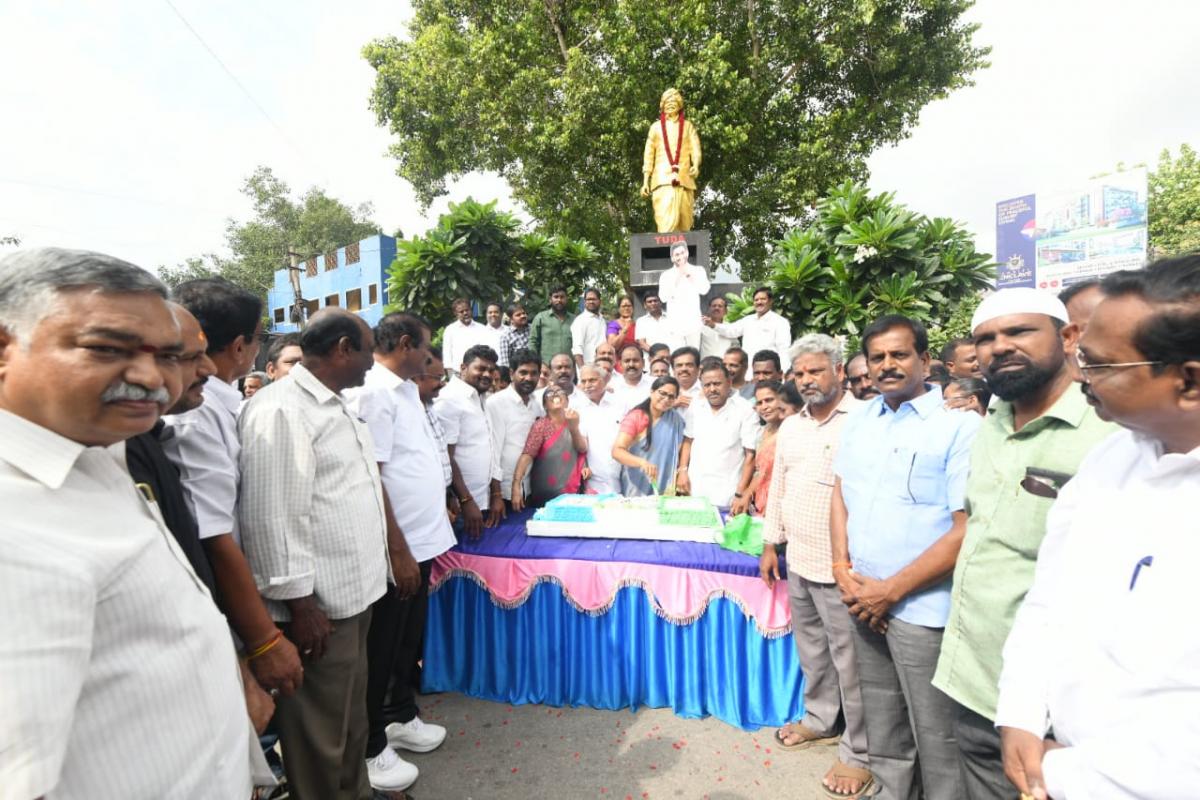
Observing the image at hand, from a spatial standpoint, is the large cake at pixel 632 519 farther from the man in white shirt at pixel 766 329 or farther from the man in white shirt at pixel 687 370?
the man in white shirt at pixel 766 329

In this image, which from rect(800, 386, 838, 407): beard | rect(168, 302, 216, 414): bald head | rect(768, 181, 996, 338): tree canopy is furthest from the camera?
rect(768, 181, 996, 338): tree canopy

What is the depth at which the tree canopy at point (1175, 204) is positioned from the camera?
20.2 m

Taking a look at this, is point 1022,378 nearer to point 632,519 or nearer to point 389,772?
point 632,519

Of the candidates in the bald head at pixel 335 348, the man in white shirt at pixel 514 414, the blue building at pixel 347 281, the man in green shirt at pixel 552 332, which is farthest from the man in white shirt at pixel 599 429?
the blue building at pixel 347 281

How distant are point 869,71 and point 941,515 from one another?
16.1m

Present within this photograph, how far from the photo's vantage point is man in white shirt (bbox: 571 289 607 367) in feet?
26.3

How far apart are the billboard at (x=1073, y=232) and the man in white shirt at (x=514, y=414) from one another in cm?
1159

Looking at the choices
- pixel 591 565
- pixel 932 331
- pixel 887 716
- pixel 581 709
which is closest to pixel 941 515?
pixel 887 716

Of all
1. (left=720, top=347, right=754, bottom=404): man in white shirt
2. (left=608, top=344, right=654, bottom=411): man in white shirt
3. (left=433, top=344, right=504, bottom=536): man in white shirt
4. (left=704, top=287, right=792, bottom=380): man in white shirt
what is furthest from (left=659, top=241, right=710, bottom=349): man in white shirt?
(left=433, top=344, right=504, bottom=536): man in white shirt

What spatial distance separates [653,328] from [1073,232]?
11146 millimetres

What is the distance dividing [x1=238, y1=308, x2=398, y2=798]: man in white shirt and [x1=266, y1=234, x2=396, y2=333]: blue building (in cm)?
1926

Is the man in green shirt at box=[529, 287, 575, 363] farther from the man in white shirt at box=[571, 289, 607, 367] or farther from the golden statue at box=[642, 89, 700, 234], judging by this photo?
the golden statue at box=[642, 89, 700, 234]

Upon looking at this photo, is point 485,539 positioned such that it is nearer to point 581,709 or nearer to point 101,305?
point 581,709

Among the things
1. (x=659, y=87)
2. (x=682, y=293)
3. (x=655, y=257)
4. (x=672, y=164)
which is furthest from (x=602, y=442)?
(x=659, y=87)
